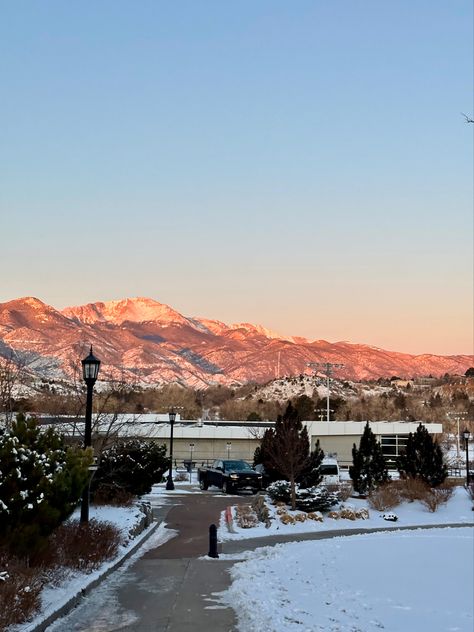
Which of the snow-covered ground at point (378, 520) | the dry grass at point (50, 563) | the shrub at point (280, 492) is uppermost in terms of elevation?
the dry grass at point (50, 563)

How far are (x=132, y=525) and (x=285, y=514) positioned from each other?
8063 mm

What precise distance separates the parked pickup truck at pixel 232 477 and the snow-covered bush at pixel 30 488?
25.2 metres

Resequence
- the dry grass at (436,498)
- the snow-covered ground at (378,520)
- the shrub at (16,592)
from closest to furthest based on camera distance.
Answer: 1. the shrub at (16,592)
2. the snow-covered ground at (378,520)
3. the dry grass at (436,498)

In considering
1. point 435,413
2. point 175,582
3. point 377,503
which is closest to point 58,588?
point 175,582

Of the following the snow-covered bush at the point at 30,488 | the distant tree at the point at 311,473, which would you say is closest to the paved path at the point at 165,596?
the snow-covered bush at the point at 30,488

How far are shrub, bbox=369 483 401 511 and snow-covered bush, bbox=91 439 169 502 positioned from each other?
9.39m

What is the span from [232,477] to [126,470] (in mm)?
11676

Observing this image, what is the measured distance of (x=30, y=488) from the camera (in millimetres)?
10820

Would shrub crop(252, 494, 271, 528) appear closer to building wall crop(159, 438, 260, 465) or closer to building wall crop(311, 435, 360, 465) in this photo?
building wall crop(159, 438, 260, 465)

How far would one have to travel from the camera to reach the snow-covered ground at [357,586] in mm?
11578

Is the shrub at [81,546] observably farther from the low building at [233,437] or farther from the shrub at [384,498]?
the low building at [233,437]

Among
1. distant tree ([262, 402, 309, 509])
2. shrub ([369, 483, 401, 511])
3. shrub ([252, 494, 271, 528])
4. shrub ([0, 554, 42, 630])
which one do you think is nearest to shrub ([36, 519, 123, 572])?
shrub ([0, 554, 42, 630])

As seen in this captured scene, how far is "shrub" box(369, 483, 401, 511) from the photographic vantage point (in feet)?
101

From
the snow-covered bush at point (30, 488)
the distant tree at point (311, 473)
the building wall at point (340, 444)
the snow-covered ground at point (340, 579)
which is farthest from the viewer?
the building wall at point (340, 444)
